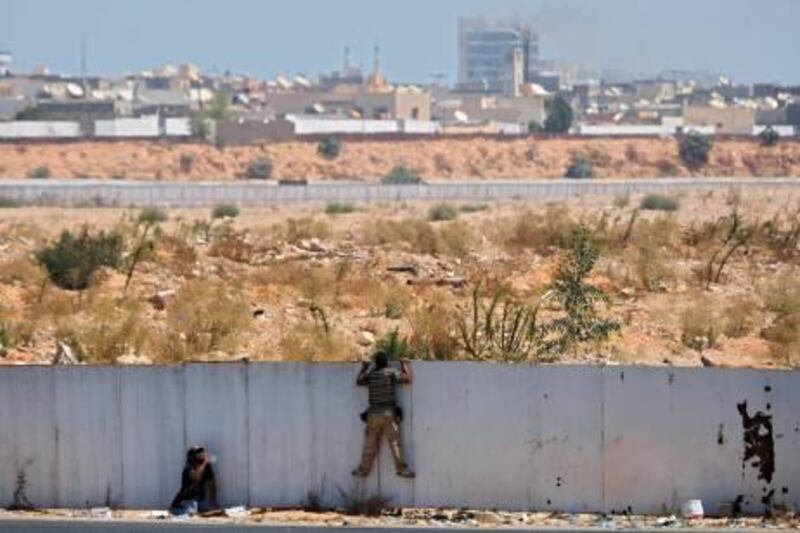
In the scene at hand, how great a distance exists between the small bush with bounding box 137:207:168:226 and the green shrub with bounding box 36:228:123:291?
1602 cm

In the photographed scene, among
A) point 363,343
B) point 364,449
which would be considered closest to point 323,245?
point 363,343

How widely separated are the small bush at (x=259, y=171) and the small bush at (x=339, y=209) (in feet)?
125

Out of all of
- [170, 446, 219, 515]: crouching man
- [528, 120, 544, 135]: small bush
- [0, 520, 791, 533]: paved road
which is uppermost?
[528, 120, 544, 135]: small bush

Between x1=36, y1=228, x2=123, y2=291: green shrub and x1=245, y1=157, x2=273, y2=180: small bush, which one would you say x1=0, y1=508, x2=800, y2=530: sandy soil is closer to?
x1=36, y1=228, x2=123, y2=291: green shrub

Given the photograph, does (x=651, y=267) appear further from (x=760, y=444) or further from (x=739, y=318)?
(x=760, y=444)

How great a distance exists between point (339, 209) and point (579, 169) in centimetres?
4675

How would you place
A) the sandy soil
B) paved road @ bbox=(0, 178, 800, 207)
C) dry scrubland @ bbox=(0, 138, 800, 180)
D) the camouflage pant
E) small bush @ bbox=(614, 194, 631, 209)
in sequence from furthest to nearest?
dry scrubland @ bbox=(0, 138, 800, 180)
paved road @ bbox=(0, 178, 800, 207)
small bush @ bbox=(614, 194, 631, 209)
the camouflage pant
the sandy soil

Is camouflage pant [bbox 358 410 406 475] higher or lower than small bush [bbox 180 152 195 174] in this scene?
lower

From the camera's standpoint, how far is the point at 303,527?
17.6 meters

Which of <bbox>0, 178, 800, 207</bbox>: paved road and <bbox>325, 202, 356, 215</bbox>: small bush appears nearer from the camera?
<bbox>325, 202, 356, 215</bbox>: small bush

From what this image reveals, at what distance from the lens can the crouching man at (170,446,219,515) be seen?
18.6 m

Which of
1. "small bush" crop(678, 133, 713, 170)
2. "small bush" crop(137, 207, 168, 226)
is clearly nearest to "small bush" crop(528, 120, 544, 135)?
"small bush" crop(678, 133, 713, 170)

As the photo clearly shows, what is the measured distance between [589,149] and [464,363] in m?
99.0

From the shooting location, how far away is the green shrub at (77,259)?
1337 inches
